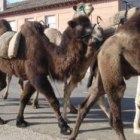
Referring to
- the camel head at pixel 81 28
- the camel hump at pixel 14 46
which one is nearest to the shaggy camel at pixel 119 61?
the camel head at pixel 81 28

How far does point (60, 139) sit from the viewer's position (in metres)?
6.09

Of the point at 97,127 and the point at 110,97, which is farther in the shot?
the point at 97,127

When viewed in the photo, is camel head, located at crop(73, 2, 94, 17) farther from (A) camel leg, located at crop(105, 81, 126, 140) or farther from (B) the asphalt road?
(A) camel leg, located at crop(105, 81, 126, 140)

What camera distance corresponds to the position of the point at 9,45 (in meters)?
7.30

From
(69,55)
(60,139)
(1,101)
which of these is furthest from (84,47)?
(1,101)

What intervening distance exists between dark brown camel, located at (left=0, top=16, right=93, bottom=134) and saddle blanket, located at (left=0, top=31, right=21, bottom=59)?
14cm

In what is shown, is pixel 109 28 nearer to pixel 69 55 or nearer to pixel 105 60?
pixel 69 55

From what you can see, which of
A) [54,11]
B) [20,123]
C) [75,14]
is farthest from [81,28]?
[54,11]

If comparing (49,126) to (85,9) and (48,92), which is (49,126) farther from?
(85,9)

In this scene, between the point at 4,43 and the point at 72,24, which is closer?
the point at 72,24

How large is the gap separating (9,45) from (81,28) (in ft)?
5.91

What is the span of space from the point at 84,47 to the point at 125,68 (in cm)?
131


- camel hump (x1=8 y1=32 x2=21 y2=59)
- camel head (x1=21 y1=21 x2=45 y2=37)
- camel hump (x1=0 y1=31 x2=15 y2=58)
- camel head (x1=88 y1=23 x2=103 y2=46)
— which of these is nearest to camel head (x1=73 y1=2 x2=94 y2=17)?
camel head (x1=21 y1=21 x2=45 y2=37)

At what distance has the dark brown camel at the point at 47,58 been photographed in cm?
644
